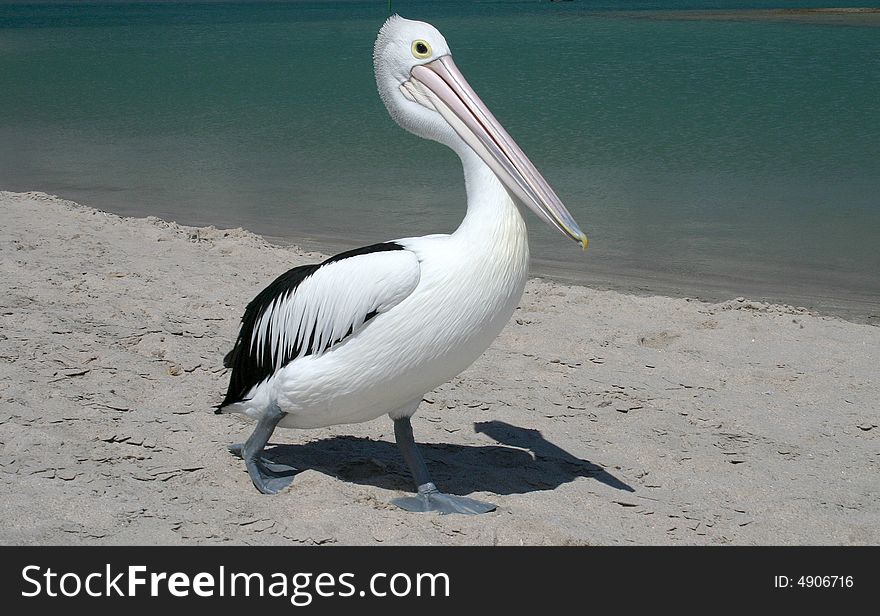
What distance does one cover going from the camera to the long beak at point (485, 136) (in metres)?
2.85

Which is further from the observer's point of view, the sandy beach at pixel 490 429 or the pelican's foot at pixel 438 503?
the pelican's foot at pixel 438 503

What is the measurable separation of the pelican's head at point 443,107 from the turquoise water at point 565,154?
3.80m

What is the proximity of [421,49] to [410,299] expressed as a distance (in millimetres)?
818

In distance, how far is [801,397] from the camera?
171 inches

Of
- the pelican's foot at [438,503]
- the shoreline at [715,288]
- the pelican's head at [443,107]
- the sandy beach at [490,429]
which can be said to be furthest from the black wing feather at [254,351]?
the shoreline at [715,288]

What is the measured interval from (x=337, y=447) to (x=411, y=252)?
43.1 inches

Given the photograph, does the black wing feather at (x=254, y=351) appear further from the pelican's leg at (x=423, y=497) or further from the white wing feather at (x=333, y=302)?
the pelican's leg at (x=423, y=497)

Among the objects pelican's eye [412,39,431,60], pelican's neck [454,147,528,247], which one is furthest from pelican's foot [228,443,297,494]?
pelican's eye [412,39,431,60]

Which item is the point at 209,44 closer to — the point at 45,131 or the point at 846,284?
the point at 45,131

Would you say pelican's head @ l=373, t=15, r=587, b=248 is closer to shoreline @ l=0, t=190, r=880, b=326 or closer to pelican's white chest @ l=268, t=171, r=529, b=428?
pelican's white chest @ l=268, t=171, r=529, b=428

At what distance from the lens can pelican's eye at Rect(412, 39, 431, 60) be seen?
3.05 meters

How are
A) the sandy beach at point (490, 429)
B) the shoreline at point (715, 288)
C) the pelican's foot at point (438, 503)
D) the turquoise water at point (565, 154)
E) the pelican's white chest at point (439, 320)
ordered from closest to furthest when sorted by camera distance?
the pelican's white chest at point (439, 320), the sandy beach at point (490, 429), the pelican's foot at point (438, 503), the shoreline at point (715, 288), the turquoise water at point (565, 154)

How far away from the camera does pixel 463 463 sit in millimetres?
3605

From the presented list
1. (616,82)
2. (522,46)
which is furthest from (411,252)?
(522,46)
